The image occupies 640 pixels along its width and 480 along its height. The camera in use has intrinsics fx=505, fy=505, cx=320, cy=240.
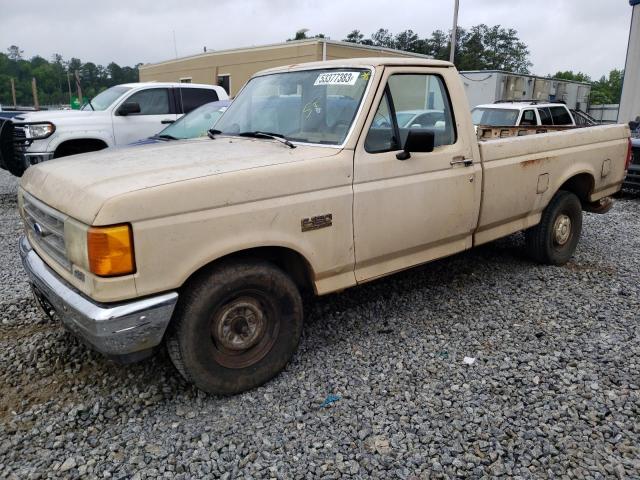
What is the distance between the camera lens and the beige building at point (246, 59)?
2116cm

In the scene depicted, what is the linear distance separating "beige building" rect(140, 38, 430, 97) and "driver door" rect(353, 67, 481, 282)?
17341 millimetres

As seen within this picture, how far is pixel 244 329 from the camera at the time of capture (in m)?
3.09

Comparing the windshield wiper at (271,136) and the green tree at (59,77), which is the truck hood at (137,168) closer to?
the windshield wiper at (271,136)

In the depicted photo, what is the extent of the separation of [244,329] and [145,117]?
22.6 ft

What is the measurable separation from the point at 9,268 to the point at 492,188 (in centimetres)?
499

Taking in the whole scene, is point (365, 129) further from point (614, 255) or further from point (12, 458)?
point (614, 255)

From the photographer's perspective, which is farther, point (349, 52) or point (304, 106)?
point (349, 52)

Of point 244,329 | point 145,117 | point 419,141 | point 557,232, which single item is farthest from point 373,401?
point 145,117

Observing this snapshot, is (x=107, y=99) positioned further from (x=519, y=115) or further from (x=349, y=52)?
(x=349, y=52)

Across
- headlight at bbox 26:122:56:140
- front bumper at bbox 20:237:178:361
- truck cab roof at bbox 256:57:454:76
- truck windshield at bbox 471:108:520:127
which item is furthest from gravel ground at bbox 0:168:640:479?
truck windshield at bbox 471:108:520:127

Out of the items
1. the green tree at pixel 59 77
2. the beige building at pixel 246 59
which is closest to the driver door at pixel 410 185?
the beige building at pixel 246 59

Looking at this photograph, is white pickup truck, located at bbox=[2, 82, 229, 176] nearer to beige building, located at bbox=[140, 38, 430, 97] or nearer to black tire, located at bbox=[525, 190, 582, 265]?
black tire, located at bbox=[525, 190, 582, 265]

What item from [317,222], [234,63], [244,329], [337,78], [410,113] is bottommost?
[244,329]

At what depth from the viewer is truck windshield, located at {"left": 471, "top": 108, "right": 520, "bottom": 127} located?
424 inches
